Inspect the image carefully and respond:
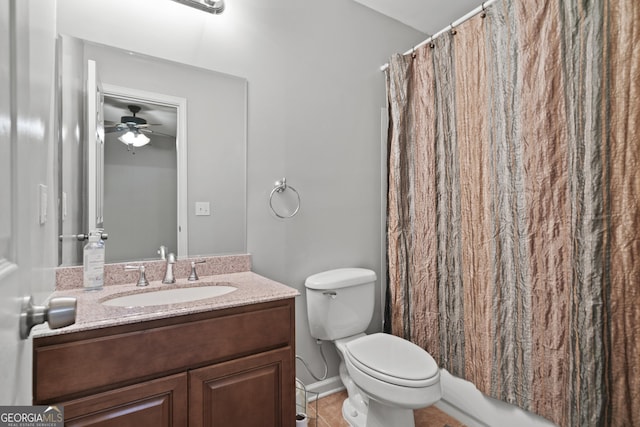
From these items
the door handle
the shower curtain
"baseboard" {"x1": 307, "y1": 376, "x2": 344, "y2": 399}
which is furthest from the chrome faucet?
the shower curtain

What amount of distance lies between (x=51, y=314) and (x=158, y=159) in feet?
3.72

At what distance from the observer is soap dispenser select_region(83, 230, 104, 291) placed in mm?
1235

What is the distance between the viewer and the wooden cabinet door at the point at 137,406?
896mm

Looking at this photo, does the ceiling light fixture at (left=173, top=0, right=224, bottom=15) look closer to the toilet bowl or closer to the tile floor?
the toilet bowl

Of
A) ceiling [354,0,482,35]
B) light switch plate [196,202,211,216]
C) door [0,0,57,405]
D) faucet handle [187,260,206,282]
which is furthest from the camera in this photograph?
ceiling [354,0,482,35]

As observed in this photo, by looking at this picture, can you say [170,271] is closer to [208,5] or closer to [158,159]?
[158,159]

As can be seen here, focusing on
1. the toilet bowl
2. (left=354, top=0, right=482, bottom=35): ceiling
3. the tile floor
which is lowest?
the tile floor

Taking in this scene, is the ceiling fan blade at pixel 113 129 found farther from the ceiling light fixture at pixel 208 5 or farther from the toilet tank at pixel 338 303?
the toilet tank at pixel 338 303

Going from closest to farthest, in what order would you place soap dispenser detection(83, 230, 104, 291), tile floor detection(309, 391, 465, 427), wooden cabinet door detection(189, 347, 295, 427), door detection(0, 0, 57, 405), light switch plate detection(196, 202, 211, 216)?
door detection(0, 0, 57, 405) → wooden cabinet door detection(189, 347, 295, 427) → soap dispenser detection(83, 230, 104, 291) → light switch plate detection(196, 202, 211, 216) → tile floor detection(309, 391, 465, 427)

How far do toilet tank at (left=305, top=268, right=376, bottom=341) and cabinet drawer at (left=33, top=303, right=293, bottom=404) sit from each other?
0.52 meters

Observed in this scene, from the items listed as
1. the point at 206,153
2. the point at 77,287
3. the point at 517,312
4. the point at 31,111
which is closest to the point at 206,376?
the point at 77,287

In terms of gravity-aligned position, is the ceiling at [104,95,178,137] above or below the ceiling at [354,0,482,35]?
below

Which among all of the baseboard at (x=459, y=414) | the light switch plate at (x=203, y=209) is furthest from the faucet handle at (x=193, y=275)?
the baseboard at (x=459, y=414)

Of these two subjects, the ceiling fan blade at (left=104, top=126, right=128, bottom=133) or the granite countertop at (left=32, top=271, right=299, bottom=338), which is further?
the ceiling fan blade at (left=104, top=126, right=128, bottom=133)
